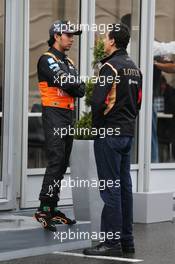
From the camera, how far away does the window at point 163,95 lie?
12.0m

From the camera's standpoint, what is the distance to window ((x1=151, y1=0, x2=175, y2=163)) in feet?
39.5

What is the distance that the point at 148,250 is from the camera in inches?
321

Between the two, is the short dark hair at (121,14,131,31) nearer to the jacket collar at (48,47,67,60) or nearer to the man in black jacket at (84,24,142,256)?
the jacket collar at (48,47,67,60)

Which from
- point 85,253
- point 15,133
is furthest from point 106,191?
point 15,133

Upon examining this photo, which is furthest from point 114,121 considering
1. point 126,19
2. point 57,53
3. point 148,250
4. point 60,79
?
point 126,19

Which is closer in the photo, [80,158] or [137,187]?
[80,158]

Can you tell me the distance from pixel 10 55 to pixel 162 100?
10.5ft

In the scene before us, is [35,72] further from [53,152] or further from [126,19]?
[53,152]

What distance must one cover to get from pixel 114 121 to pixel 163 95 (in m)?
4.65

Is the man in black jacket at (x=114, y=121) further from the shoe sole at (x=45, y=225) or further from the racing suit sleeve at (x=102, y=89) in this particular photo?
the shoe sole at (x=45, y=225)

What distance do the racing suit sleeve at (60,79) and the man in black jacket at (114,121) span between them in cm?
49

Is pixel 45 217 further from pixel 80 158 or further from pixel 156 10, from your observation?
pixel 156 10

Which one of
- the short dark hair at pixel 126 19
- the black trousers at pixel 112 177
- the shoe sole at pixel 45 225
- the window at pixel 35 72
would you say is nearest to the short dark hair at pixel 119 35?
the black trousers at pixel 112 177

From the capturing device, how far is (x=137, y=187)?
37.5ft
